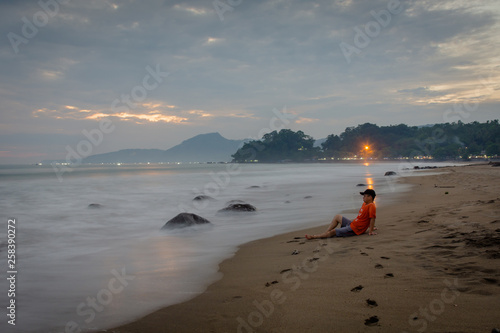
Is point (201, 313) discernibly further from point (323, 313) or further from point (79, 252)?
point (79, 252)

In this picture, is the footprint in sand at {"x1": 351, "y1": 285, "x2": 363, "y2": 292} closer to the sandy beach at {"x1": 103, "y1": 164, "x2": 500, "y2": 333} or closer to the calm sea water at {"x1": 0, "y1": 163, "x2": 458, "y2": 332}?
the sandy beach at {"x1": 103, "y1": 164, "x2": 500, "y2": 333}

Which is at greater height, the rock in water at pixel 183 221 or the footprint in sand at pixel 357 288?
the footprint in sand at pixel 357 288

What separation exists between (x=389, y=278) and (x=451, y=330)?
1.30 m

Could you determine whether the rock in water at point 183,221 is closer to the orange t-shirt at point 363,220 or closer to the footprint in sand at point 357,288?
the orange t-shirt at point 363,220

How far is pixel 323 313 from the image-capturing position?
11.3 ft

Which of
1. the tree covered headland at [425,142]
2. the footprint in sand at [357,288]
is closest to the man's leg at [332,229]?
the footprint in sand at [357,288]

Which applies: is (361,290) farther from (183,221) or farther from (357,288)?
(183,221)
